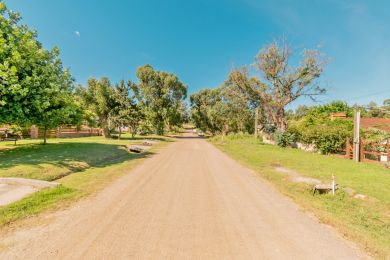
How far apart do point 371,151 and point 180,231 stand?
17.3 m

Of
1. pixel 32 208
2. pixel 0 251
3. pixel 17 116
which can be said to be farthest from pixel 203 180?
pixel 17 116

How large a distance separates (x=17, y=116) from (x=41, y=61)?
388 cm

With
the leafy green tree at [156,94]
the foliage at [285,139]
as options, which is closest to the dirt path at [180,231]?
the foliage at [285,139]

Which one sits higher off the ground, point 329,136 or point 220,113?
point 220,113

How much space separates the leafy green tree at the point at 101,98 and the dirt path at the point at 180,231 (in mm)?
29929

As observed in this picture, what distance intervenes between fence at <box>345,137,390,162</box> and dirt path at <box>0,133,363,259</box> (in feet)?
40.2

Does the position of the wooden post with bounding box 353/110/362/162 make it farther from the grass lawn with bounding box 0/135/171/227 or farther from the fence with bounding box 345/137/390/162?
the grass lawn with bounding box 0/135/171/227

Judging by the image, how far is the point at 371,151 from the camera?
50.5 ft

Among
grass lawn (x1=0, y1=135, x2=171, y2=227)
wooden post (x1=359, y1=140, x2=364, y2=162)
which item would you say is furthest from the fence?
grass lawn (x1=0, y1=135, x2=171, y2=227)

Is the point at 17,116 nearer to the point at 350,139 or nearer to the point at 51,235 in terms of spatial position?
the point at 51,235

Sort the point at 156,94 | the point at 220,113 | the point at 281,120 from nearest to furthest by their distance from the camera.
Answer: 1. the point at 281,120
2. the point at 156,94
3. the point at 220,113

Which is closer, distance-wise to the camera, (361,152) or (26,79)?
(26,79)

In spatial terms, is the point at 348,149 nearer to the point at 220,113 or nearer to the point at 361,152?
the point at 361,152

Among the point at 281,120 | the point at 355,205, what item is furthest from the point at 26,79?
the point at 281,120
